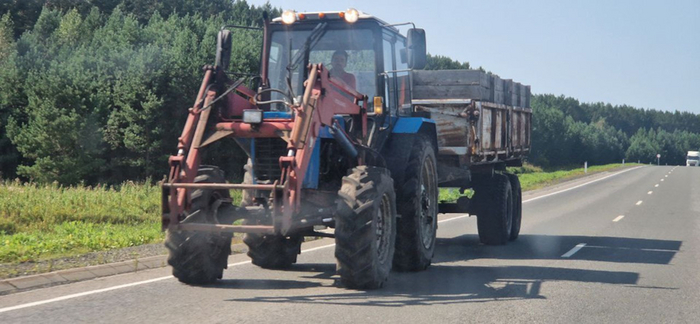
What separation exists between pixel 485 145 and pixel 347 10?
5694mm

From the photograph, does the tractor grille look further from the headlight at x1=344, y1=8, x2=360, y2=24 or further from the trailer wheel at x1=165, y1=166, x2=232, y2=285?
the headlight at x1=344, y1=8, x2=360, y2=24

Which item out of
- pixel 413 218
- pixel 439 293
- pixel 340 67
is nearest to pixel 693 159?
pixel 413 218

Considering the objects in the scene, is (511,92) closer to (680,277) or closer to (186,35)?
(680,277)

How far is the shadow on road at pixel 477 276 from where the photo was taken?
8.79 m

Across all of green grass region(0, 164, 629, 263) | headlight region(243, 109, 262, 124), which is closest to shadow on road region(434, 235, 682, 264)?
green grass region(0, 164, 629, 263)

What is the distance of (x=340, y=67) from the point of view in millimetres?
10516

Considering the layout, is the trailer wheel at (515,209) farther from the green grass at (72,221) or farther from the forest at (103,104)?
the forest at (103,104)

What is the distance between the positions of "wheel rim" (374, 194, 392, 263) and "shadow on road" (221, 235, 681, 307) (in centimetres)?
39

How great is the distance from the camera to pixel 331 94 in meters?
9.37

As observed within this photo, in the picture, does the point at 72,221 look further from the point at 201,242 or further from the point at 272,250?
the point at 201,242

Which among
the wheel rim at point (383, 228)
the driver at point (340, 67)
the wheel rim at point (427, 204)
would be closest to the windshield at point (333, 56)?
the driver at point (340, 67)

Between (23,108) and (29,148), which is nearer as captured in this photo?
(29,148)

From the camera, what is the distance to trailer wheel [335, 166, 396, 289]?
877 centimetres

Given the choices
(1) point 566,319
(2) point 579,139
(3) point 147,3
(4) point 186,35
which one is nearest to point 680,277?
(1) point 566,319
